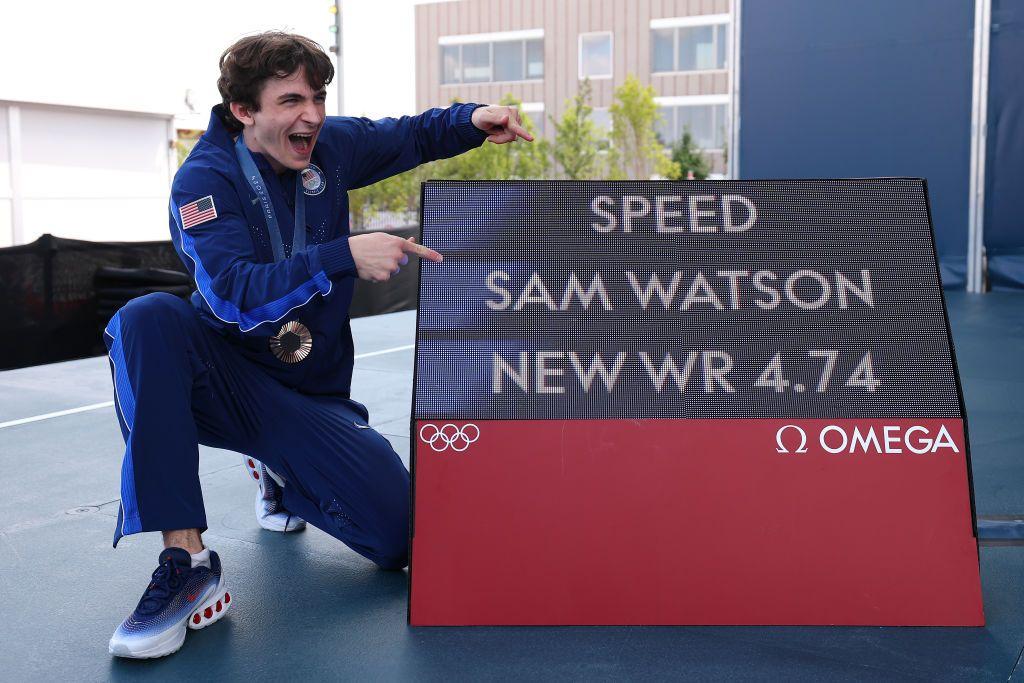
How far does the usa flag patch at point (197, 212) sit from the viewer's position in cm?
236

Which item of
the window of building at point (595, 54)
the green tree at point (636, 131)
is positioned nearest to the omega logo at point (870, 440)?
the green tree at point (636, 131)

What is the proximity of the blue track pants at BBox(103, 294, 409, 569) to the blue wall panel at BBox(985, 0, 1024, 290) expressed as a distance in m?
9.60

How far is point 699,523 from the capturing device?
2.20 m

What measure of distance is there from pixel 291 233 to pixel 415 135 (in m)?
0.60

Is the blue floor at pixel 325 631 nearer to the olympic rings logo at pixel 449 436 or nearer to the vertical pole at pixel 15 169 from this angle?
the olympic rings logo at pixel 449 436

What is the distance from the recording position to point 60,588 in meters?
2.55

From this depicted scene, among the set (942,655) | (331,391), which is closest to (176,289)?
(331,391)

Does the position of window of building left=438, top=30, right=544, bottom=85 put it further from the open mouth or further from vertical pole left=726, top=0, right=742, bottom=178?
the open mouth

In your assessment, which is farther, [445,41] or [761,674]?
[445,41]

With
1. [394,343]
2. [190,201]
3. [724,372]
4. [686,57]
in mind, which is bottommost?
[394,343]

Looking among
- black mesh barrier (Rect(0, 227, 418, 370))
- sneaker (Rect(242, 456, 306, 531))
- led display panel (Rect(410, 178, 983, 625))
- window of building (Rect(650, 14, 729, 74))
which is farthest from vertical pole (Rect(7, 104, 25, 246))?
window of building (Rect(650, 14, 729, 74))

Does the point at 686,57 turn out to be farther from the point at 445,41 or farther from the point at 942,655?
the point at 942,655

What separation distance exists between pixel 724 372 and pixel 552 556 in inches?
21.7

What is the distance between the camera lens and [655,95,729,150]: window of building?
137ft
